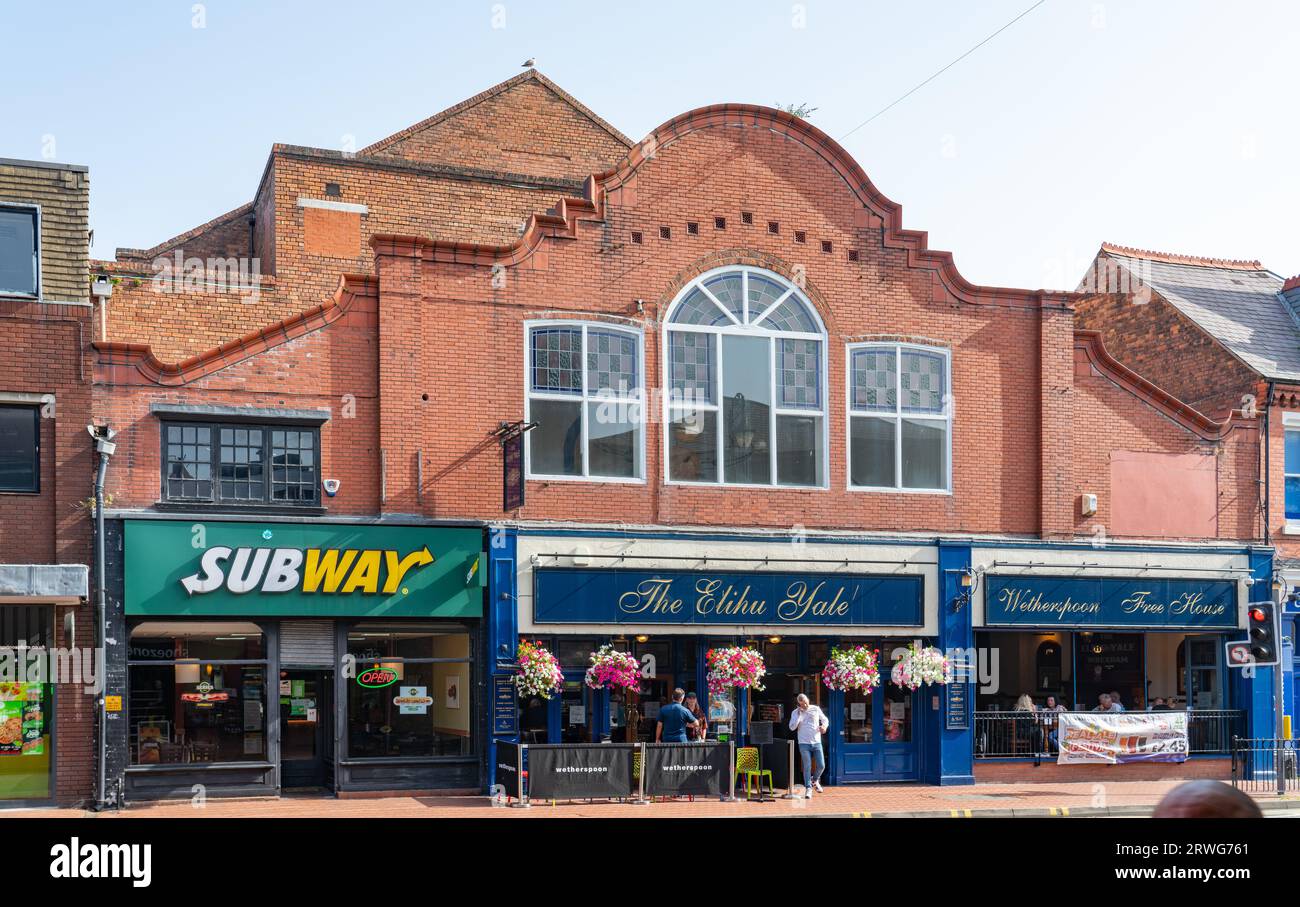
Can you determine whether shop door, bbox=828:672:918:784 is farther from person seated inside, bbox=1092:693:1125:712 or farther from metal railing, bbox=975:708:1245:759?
person seated inside, bbox=1092:693:1125:712

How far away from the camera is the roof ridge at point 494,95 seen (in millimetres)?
31672

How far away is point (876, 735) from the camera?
24.3 metres

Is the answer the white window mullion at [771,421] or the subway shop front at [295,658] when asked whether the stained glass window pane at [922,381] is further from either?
the subway shop front at [295,658]

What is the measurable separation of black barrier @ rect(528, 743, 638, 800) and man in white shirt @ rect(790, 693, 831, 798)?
2861mm

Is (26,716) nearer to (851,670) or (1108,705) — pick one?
(851,670)

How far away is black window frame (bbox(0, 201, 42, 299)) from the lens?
1991 cm

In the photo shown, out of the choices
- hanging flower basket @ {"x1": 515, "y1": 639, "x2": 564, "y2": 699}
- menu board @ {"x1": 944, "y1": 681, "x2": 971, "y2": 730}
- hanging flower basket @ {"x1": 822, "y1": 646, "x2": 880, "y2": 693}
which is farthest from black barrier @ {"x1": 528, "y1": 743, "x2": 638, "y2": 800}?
menu board @ {"x1": 944, "y1": 681, "x2": 971, "y2": 730}

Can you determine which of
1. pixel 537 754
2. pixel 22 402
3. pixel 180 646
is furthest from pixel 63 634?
pixel 537 754

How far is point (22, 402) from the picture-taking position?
19734mm

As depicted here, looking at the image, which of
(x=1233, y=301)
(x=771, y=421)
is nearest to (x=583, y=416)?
(x=771, y=421)

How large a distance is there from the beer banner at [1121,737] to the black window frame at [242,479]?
43.3ft

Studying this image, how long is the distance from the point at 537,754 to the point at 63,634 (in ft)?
22.2
